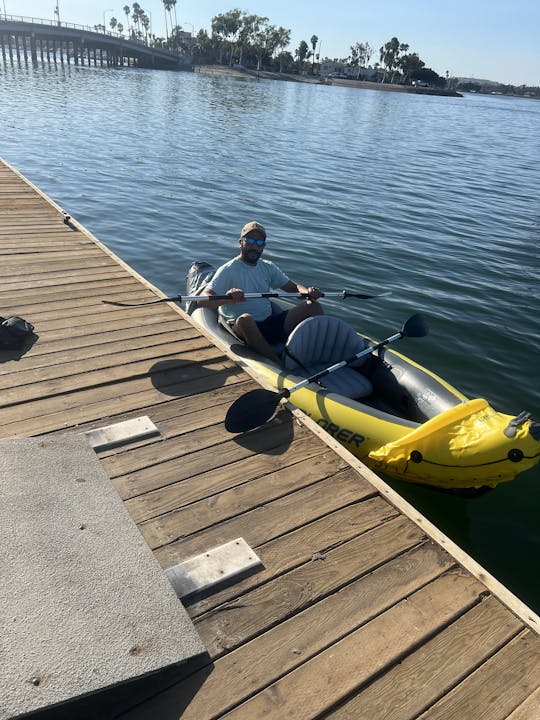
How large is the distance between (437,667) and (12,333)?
4467mm

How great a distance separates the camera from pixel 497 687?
2561mm

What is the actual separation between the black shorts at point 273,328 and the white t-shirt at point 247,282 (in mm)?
70

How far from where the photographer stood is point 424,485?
479cm

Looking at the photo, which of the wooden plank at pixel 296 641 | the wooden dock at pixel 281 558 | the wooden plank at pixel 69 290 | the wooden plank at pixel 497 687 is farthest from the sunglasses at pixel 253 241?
the wooden plank at pixel 497 687

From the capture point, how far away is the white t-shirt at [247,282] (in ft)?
20.0

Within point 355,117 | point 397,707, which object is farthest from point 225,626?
point 355,117

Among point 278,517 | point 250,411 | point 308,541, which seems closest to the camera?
point 308,541

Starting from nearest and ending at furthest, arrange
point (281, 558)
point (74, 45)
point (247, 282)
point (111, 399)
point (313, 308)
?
point (281, 558)
point (111, 399)
point (247, 282)
point (313, 308)
point (74, 45)

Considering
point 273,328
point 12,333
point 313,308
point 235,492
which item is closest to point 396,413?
point 313,308

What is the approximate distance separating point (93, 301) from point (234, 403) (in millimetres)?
2905

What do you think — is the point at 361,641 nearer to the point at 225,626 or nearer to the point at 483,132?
the point at 225,626

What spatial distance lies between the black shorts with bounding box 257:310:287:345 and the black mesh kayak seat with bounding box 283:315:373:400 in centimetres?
61

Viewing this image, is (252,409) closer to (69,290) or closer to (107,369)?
(107,369)

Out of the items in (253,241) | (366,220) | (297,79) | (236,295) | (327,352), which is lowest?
(366,220)
